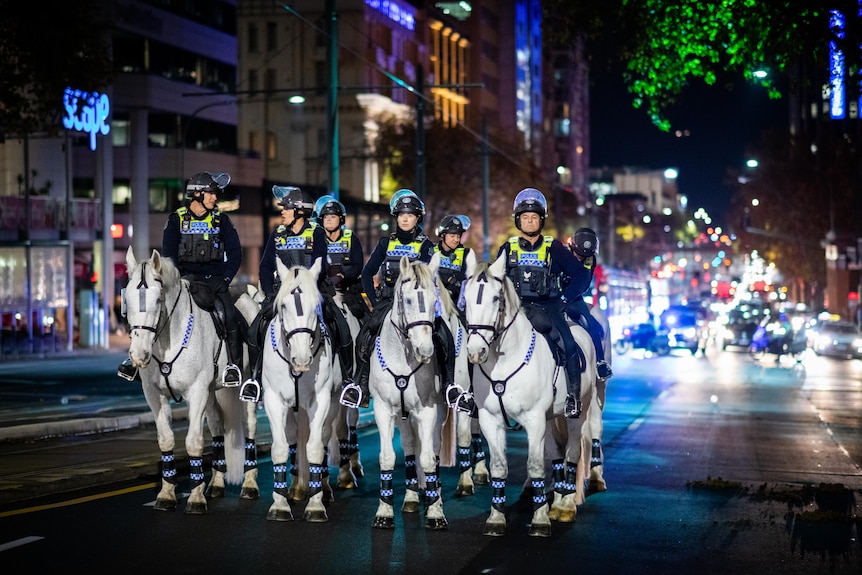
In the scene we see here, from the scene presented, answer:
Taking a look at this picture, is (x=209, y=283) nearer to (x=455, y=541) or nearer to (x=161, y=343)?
(x=161, y=343)

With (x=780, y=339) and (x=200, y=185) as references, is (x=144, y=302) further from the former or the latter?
(x=780, y=339)

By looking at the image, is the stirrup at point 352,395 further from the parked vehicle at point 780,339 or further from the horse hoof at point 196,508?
the parked vehicle at point 780,339

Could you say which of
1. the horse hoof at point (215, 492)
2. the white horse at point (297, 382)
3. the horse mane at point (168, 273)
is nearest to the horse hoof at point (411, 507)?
the white horse at point (297, 382)

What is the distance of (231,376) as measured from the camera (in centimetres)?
1249

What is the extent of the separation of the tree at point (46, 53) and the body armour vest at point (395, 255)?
18.9 m

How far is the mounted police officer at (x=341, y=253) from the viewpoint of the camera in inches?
528

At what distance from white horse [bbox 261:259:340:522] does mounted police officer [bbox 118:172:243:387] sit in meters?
0.92

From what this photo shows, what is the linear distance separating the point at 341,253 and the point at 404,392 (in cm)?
249

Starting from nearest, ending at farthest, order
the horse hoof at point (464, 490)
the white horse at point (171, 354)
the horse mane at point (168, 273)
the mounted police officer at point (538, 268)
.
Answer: the white horse at point (171, 354) < the horse mane at point (168, 273) < the mounted police officer at point (538, 268) < the horse hoof at point (464, 490)

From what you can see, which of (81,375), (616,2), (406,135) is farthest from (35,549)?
(406,135)

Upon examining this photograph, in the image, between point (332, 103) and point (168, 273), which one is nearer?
point (168, 273)

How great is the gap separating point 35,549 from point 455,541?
333 centimetres

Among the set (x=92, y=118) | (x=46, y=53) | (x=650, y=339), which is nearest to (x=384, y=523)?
(x=46, y=53)

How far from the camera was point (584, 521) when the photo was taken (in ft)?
38.9
